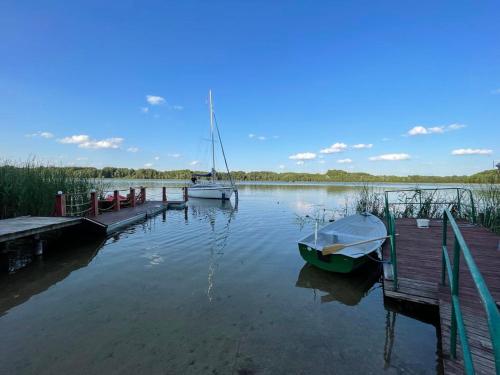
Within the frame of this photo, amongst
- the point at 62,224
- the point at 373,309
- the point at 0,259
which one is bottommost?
the point at 373,309

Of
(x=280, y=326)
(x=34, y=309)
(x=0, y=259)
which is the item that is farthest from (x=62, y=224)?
(x=280, y=326)

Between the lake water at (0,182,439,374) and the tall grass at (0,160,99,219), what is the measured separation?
312cm

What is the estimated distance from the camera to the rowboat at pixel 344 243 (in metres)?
6.00

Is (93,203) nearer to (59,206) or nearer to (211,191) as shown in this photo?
(59,206)

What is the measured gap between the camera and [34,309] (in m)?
4.67

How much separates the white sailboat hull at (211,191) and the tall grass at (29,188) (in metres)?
16.2

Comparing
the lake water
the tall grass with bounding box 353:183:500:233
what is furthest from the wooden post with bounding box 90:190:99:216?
the tall grass with bounding box 353:183:500:233

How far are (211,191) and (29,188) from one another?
723 inches

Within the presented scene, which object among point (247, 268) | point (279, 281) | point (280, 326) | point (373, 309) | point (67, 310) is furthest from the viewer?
point (247, 268)

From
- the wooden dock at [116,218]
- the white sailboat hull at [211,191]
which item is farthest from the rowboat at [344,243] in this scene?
the white sailboat hull at [211,191]

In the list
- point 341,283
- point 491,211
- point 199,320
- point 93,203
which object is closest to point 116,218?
point 93,203

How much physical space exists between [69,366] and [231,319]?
2219 mm

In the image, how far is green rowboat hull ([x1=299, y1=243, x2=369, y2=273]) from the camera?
19.7 feet

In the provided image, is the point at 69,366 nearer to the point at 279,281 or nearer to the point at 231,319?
the point at 231,319
